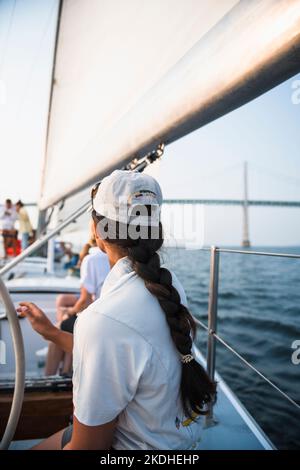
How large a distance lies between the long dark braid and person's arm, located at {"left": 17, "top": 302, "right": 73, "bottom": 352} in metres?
0.36

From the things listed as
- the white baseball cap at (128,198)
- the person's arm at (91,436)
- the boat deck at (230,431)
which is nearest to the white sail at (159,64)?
the white baseball cap at (128,198)

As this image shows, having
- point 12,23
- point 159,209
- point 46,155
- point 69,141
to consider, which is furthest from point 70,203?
point 159,209

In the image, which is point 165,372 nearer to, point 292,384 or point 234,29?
point 234,29

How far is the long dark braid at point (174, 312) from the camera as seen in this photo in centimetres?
69

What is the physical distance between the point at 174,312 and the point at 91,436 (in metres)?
0.29

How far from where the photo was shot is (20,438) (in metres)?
1.29

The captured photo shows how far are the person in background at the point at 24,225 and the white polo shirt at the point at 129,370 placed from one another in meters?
4.79

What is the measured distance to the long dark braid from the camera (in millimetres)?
691

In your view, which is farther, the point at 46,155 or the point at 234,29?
the point at 46,155

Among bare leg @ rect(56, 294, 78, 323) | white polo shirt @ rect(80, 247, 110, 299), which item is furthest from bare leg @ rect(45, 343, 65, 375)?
bare leg @ rect(56, 294, 78, 323)

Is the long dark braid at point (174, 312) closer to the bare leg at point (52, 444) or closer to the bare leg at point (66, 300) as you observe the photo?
the bare leg at point (52, 444)

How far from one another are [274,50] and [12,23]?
7.83 ft

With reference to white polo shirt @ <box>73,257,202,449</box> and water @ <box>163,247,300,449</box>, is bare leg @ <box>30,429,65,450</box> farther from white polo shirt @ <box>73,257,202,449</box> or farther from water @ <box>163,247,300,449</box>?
water @ <box>163,247,300,449</box>
